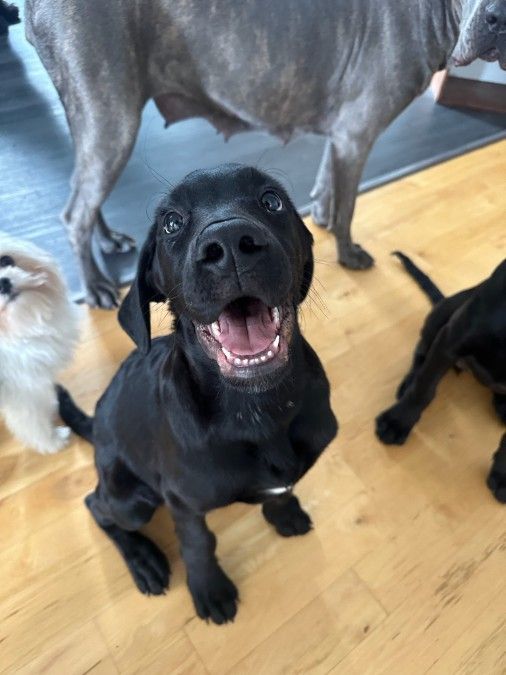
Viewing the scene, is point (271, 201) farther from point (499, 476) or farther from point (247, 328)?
point (499, 476)

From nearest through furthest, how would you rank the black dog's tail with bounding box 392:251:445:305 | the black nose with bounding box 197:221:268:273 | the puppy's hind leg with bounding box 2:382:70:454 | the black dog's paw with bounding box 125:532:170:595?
the black nose with bounding box 197:221:268:273 → the black dog's paw with bounding box 125:532:170:595 → the puppy's hind leg with bounding box 2:382:70:454 → the black dog's tail with bounding box 392:251:445:305

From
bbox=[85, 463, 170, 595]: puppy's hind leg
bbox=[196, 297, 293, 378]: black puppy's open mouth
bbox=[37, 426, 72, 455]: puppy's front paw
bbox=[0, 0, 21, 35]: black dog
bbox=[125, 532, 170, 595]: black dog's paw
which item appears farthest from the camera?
bbox=[0, 0, 21, 35]: black dog

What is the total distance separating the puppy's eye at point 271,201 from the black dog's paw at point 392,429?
99 centimetres

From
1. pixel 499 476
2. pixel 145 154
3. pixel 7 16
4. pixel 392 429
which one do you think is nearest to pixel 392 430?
pixel 392 429

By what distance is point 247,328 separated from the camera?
35.1 inches

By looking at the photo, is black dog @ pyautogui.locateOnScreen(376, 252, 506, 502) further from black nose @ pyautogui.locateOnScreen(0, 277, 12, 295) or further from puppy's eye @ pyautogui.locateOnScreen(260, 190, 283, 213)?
black nose @ pyautogui.locateOnScreen(0, 277, 12, 295)

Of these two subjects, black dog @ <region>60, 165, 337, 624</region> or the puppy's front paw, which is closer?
black dog @ <region>60, 165, 337, 624</region>

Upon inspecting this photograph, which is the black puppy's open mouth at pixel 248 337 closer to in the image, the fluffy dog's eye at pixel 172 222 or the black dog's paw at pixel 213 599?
the fluffy dog's eye at pixel 172 222

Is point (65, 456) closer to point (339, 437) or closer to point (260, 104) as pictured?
point (339, 437)

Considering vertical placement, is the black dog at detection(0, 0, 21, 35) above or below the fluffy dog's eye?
below

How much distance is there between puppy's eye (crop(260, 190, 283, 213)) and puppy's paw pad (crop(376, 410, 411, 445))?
992 millimetres

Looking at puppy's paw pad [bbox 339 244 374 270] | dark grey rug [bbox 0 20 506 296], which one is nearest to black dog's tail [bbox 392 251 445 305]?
puppy's paw pad [bbox 339 244 374 270]

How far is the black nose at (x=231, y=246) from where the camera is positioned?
0.72 m

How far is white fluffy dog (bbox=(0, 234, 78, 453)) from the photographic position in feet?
4.52
